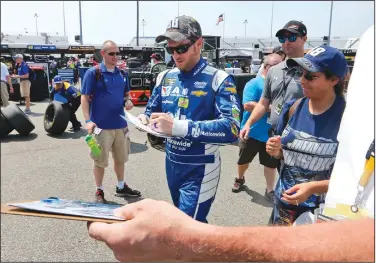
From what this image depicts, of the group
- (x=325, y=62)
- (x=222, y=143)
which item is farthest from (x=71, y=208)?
(x=325, y=62)

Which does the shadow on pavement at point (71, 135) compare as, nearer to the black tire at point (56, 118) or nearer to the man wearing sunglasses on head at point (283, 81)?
the black tire at point (56, 118)

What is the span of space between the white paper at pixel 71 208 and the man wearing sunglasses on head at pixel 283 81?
2418 mm

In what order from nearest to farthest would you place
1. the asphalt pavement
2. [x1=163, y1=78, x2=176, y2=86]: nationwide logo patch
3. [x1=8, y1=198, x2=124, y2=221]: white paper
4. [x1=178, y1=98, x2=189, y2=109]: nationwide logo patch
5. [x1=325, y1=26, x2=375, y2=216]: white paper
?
[x1=8, y1=198, x2=124, y2=221]: white paper
[x1=325, y1=26, x2=375, y2=216]: white paper
[x1=178, y1=98, x2=189, y2=109]: nationwide logo patch
[x1=163, y1=78, x2=176, y2=86]: nationwide logo patch
the asphalt pavement

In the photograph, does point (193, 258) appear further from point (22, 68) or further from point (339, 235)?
point (22, 68)

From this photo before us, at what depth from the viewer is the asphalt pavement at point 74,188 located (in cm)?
296

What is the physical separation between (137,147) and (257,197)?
312 centimetres

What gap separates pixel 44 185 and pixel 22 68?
724 centimetres

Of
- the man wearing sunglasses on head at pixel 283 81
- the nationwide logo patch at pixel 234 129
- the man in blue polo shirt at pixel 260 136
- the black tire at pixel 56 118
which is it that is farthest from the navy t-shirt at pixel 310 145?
the black tire at pixel 56 118

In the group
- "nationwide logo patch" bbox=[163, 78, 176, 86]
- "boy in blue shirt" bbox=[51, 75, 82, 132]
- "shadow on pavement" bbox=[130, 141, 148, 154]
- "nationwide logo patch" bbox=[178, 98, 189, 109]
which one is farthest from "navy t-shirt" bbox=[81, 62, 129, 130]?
"boy in blue shirt" bbox=[51, 75, 82, 132]

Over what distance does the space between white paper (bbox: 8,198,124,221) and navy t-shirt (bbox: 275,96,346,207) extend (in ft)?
4.31

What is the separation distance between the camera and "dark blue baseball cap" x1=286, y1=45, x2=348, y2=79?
2.12 meters

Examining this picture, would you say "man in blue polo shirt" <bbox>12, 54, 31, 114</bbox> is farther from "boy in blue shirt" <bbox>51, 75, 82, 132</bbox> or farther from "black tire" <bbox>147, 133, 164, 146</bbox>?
"black tire" <bbox>147, 133, 164, 146</bbox>

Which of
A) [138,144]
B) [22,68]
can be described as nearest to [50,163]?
[138,144]

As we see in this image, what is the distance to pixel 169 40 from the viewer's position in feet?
7.66
